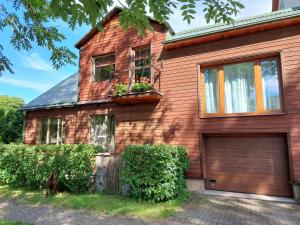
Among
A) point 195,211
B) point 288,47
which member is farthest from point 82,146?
point 288,47

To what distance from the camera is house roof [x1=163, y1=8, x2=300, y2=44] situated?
300 inches

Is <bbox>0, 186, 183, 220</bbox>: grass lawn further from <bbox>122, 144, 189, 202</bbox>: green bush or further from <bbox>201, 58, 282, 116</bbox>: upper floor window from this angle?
<bbox>201, 58, 282, 116</bbox>: upper floor window

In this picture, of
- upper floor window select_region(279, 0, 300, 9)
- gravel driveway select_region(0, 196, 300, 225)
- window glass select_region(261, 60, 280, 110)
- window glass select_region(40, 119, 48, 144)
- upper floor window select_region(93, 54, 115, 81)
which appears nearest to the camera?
gravel driveway select_region(0, 196, 300, 225)

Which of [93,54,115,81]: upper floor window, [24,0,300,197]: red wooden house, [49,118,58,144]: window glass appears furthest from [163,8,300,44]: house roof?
[49,118,58,144]: window glass

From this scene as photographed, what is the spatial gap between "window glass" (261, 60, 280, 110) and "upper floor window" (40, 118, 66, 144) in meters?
9.88

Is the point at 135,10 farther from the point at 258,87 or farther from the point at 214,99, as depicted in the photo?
the point at 258,87

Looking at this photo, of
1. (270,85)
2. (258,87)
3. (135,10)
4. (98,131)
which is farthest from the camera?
(98,131)

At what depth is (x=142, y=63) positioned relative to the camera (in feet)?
34.9

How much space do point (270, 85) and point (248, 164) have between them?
2.88 metres

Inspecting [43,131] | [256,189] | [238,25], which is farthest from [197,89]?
[43,131]

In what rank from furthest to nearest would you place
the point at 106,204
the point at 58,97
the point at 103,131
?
the point at 58,97 < the point at 103,131 < the point at 106,204

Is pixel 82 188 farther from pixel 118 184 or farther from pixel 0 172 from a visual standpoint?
pixel 0 172

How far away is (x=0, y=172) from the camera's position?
990 cm

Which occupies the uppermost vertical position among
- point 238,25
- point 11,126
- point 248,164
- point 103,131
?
point 238,25
